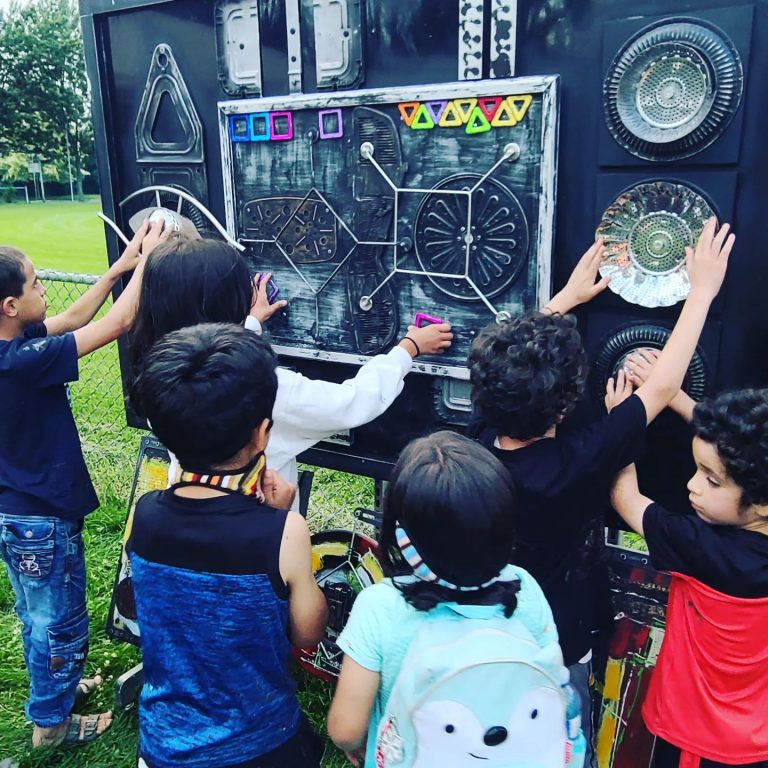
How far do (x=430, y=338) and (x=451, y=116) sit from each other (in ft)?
2.05

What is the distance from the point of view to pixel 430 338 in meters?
2.28

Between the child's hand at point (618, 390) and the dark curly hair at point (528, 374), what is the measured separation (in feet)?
0.79

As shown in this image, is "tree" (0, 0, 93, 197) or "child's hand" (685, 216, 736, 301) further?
"tree" (0, 0, 93, 197)

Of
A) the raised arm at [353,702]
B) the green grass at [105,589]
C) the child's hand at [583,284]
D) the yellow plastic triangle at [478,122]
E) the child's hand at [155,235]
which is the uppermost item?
the yellow plastic triangle at [478,122]

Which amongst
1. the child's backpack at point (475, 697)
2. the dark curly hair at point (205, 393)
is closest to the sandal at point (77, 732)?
the dark curly hair at point (205, 393)

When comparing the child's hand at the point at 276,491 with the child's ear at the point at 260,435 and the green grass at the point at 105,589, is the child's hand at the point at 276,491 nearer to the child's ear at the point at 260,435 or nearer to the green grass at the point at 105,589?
the child's ear at the point at 260,435

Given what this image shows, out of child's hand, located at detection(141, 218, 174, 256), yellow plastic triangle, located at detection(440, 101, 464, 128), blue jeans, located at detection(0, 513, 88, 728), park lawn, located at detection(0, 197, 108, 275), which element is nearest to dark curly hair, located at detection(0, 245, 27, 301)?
child's hand, located at detection(141, 218, 174, 256)

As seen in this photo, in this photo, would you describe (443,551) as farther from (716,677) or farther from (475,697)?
(716,677)

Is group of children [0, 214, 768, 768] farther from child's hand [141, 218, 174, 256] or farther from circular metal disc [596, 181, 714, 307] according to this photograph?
child's hand [141, 218, 174, 256]

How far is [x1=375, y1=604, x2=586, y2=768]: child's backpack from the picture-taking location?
51.1 inches

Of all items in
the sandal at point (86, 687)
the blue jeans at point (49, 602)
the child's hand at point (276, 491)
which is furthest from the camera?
the sandal at point (86, 687)

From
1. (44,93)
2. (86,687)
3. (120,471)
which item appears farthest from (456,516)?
(44,93)

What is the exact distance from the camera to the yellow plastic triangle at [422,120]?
2.17m

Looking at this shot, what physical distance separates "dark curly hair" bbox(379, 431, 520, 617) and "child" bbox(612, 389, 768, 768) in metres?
0.52
